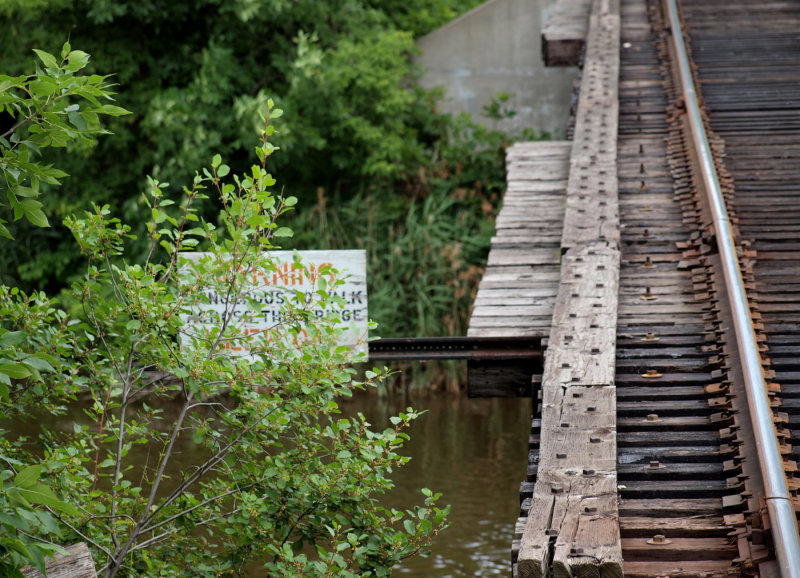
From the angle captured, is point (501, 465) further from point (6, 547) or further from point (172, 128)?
point (6, 547)

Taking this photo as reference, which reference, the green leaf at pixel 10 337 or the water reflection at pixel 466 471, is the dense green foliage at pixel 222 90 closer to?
the water reflection at pixel 466 471

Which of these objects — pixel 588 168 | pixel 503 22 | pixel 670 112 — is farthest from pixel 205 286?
pixel 503 22

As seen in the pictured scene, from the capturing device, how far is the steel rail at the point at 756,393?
132 inches

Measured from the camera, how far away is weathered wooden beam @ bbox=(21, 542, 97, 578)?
312cm

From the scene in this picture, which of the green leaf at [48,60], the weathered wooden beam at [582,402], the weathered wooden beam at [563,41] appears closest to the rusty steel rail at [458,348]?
the weathered wooden beam at [582,402]

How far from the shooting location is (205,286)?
3.95 metres

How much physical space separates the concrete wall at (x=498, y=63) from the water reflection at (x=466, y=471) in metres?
4.93

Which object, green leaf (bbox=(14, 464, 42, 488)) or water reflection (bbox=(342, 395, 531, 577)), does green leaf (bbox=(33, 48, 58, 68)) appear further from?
water reflection (bbox=(342, 395, 531, 577))

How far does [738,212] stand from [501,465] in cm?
357

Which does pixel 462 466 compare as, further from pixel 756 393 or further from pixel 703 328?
pixel 756 393

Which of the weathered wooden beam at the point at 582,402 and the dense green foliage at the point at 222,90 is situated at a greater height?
the dense green foliage at the point at 222,90

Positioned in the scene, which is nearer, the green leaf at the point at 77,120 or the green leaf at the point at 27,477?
the green leaf at the point at 27,477

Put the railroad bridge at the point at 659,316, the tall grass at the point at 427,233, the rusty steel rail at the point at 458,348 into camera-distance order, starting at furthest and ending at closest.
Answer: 1. the tall grass at the point at 427,233
2. the rusty steel rail at the point at 458,348
3. the railroad bridge at the point at 659,316

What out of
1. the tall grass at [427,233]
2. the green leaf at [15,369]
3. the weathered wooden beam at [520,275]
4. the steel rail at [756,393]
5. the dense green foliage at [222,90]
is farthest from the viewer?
the dense green foliage at [222,90]
